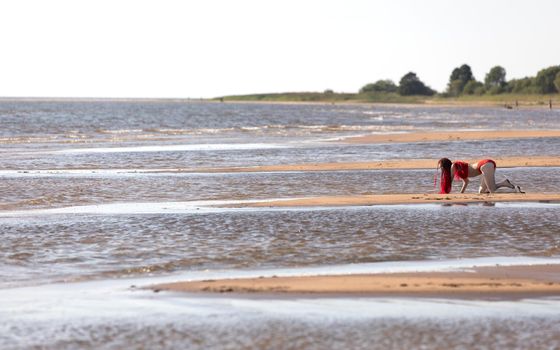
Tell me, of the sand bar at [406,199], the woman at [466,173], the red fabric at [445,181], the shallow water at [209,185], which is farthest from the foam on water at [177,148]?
the woman at [466,173]

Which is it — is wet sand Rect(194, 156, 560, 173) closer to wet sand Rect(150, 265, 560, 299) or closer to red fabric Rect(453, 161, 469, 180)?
red fabric Rect(453, 161, 469, 180)

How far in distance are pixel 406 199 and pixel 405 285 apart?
34.3 feet

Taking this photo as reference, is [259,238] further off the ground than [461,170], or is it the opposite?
[461,170]

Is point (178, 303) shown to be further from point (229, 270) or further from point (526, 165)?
point (526, 165)

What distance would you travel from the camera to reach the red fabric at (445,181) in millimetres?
23016

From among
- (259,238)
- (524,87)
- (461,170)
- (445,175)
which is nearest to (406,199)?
(445,175)

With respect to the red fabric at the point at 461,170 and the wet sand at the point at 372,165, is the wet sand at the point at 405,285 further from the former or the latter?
the wet sand at the point at 372,165

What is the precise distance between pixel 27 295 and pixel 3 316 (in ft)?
3.96

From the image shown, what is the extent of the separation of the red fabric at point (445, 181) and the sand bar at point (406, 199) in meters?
0.18

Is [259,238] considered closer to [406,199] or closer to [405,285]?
[405,285]

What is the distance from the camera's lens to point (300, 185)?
88.2 feet

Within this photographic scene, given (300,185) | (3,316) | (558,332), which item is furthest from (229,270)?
(300,185)

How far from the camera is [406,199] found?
73.7 feet

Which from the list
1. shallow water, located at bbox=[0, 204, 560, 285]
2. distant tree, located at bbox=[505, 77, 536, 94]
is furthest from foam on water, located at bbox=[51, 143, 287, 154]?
distant tree, located at bbox=[505, 77, 536, 94]
